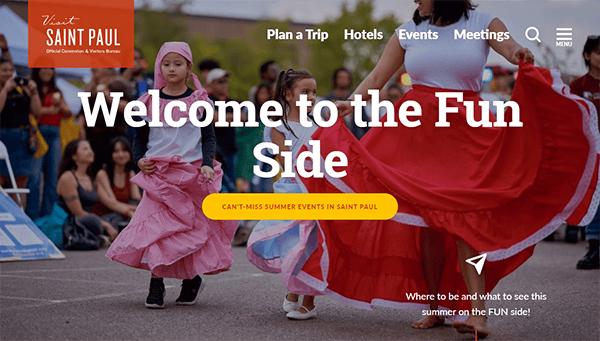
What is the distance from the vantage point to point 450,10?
465 cm

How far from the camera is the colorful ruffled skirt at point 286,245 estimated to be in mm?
4765

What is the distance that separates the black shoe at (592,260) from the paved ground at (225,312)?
0.32 meters

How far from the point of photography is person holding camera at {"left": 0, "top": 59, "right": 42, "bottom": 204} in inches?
397

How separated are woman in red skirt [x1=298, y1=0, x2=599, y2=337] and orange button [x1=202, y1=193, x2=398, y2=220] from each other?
0.18ft

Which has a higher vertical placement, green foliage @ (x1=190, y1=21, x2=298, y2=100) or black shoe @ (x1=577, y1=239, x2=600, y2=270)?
green foliage @ (x1=190, y1=21, x2=298, y2=100)

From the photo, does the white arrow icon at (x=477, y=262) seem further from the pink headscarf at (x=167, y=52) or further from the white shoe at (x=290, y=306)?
the pink headscarf at (x=167, y=52)

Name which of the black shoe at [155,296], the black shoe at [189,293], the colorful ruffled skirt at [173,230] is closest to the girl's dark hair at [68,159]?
the colorful ruffled skirt at [173,230]

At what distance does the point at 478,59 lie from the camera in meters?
4.61

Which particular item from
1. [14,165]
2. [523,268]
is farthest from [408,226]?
[14,165]

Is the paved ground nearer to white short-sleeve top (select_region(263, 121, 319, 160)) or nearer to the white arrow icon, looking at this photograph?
the white arrow icon

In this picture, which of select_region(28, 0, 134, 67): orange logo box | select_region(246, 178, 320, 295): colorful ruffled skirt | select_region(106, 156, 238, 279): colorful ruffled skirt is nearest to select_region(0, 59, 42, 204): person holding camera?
select_region(28, 0, 134, 67): orange logo box

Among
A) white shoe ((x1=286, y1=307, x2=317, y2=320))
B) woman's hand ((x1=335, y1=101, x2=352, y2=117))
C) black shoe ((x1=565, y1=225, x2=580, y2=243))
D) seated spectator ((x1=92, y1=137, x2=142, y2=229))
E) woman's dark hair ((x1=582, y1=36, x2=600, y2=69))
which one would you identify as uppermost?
woman's dark hair ((x1=582, y1=36, x2=600, y2=69))

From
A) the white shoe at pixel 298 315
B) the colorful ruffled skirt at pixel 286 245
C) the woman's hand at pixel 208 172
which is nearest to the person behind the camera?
the colorful ruffled skirt at pixel 286 245

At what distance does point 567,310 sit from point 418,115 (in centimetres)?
180
